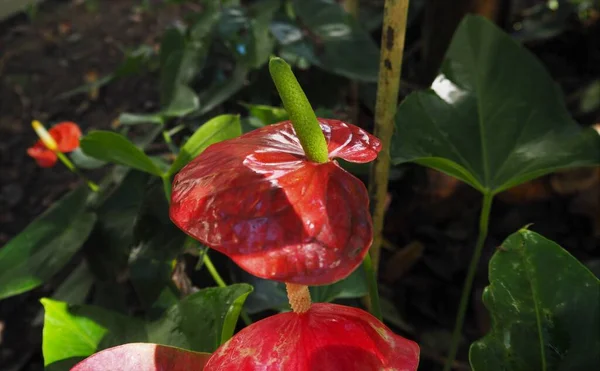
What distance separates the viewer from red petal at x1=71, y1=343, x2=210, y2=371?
436mm

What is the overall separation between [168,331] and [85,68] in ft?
5.31

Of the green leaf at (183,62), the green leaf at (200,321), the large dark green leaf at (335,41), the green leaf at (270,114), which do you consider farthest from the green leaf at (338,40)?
the green leaf at (200,321)

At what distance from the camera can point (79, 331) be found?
0.55m

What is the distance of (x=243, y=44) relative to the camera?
1.06 meters

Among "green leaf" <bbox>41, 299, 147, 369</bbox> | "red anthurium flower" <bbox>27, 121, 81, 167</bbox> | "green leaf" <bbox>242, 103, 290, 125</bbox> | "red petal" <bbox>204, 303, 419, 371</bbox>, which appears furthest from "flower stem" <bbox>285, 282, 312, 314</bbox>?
"red anthurium flower" <bbox>27, 121, 81, 167</bbox>

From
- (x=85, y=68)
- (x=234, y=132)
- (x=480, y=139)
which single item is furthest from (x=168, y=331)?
(x=85, y=68)

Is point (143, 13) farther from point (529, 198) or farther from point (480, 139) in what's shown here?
point (480, 139)

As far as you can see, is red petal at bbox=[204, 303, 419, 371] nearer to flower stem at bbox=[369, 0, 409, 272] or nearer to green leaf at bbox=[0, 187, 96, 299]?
flower stem at bbox=[369, 0, 409, 272]

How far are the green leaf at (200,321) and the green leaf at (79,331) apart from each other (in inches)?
1.1

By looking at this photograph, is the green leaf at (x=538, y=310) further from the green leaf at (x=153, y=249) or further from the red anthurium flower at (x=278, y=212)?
the green leaf at (x=153, y=249)

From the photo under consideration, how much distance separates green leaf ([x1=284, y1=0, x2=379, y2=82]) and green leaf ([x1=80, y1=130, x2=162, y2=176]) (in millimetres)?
439

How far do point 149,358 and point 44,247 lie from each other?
15.4 inches

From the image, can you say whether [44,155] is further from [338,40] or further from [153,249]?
[338,40]

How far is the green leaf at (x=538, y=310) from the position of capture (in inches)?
18.1
